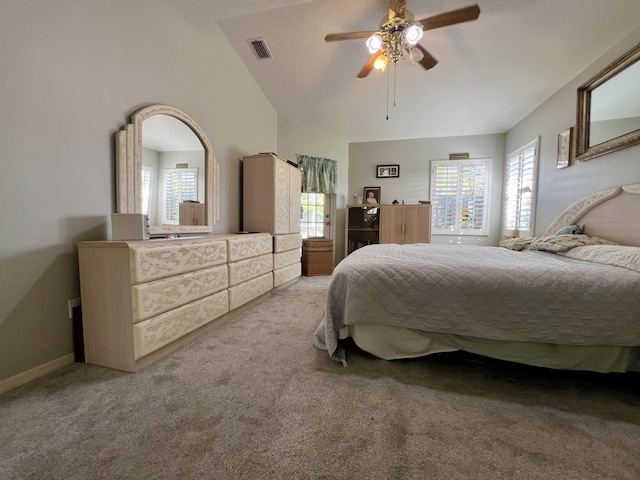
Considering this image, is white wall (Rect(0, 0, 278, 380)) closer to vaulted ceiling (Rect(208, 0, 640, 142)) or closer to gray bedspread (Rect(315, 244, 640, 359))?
vaulted ceiling (Rect(208, 0, 640, 142))

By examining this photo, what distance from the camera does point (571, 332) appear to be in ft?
4.31

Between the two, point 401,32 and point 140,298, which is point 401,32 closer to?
point 401,32

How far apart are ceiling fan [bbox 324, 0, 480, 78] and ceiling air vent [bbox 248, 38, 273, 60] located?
3.63 ft

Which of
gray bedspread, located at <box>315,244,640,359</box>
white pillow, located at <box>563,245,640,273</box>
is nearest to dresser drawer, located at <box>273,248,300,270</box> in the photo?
gray bedspread, located at <box>315,244,640,359</box>

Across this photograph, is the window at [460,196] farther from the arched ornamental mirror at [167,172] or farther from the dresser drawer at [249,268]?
the arched ornamental mirror at [167,172]

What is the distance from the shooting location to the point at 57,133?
4.81 ft

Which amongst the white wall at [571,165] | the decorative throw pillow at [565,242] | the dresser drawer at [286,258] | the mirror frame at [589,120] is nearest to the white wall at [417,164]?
the white wall at [571,165]

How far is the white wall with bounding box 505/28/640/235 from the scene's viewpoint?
210 cm

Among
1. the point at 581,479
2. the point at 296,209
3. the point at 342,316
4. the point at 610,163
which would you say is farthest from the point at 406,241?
A: the point at 581,479

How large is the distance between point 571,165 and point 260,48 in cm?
370

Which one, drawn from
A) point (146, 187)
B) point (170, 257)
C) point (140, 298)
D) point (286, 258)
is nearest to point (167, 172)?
point (146, 187)

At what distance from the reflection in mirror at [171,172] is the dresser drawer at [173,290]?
0.64m

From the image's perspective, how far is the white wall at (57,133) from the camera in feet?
4.28

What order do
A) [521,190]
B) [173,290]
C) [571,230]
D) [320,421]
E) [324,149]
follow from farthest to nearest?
[324,149] < [521,190] < [571,230] < [173,290] < [320,421]
